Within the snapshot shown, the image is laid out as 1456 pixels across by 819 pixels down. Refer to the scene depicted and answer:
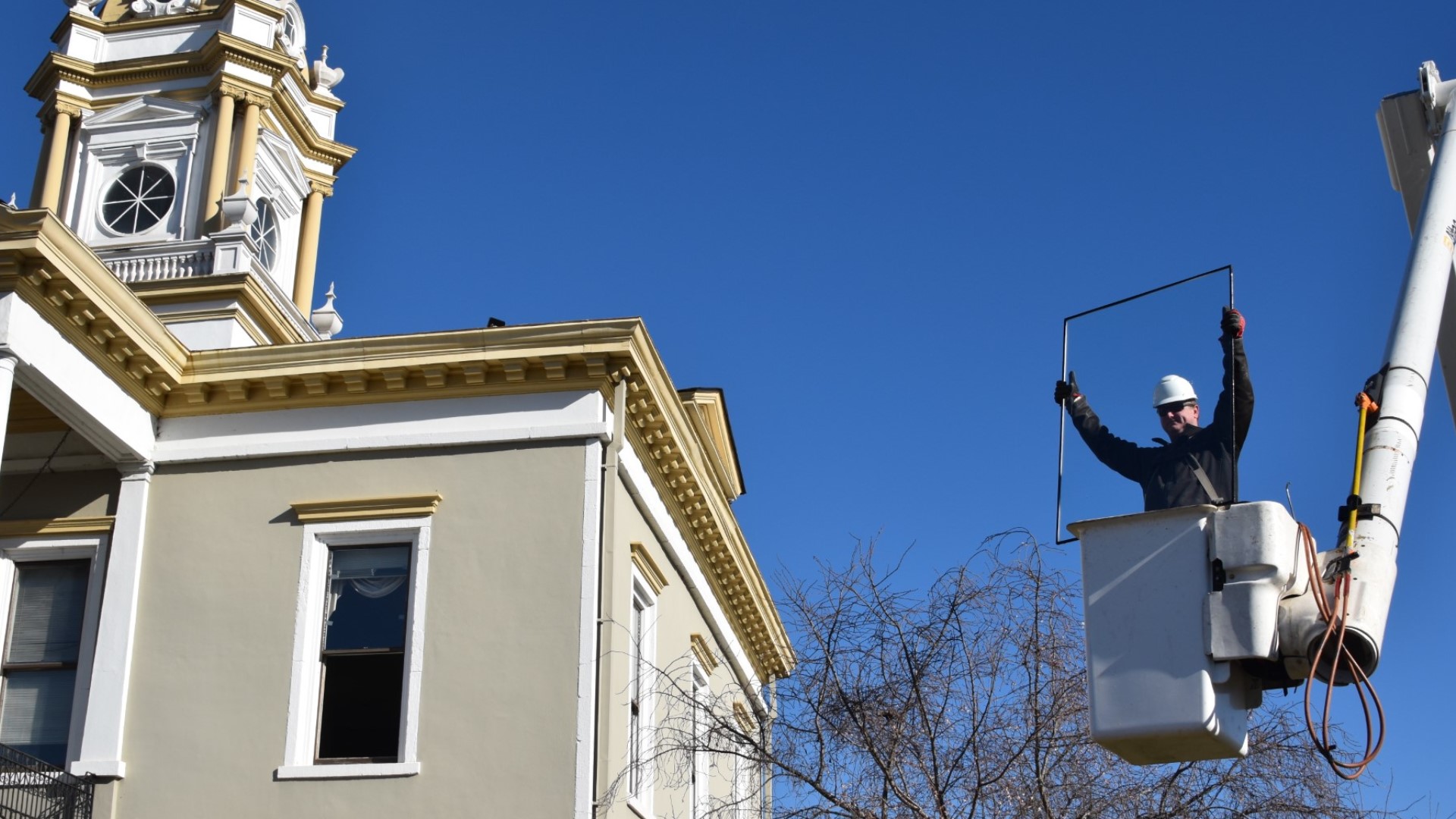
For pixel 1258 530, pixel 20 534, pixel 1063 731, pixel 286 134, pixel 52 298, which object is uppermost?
pixel 286 134

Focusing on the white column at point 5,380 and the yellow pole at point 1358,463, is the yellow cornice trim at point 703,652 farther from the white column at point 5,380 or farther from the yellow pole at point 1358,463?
the yellow pole at point 1358,463

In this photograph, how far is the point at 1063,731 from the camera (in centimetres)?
1370

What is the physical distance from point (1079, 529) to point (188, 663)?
40.9 ft

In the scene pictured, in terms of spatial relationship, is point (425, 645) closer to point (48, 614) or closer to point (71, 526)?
point (71, 526)

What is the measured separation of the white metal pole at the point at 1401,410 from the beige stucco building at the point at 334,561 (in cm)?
944

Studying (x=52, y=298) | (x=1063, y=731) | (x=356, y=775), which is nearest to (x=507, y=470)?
(x=356, y=775)

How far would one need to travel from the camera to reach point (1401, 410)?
6.37 meters

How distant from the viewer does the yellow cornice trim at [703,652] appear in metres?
20.2

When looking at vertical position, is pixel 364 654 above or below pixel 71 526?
below

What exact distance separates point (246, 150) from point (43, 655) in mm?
10103

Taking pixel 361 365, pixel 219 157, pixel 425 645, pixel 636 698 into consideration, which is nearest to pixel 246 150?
A: pixel 219 157

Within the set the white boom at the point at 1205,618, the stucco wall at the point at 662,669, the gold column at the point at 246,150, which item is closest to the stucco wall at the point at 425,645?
the stucco wall at the point at 662,669

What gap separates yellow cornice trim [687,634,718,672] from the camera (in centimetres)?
2017

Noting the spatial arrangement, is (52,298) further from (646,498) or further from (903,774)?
(903,774)
